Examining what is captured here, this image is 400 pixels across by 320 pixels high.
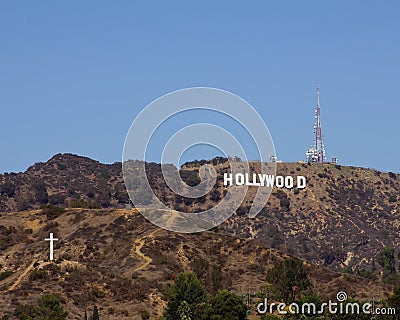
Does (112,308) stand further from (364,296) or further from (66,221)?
(66,221)

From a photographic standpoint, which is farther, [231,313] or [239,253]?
[239,253]

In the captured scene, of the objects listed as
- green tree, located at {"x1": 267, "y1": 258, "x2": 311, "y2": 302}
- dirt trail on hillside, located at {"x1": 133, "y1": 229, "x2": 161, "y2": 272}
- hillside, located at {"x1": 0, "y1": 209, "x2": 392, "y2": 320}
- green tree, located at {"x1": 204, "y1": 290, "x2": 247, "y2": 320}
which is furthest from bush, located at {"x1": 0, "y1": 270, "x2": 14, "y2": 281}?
green tree, located at {"x1": 204, "y1": 290, "x2": 247, "y2": 320}

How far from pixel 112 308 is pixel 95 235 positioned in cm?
4486

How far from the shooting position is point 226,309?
118625mm

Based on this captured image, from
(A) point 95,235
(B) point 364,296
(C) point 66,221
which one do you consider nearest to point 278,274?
(B) point 364,296

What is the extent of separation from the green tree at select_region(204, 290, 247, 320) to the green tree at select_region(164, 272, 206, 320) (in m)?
5.20

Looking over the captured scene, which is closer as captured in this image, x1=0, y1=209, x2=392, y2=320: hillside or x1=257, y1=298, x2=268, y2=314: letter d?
x1=257, y1=298, x2=268, y2=314: letter d

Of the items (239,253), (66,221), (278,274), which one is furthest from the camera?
(66,221)

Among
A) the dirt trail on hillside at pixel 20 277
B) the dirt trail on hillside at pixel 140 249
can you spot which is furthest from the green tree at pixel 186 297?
the dirt trail on hillside at pixel 140 249

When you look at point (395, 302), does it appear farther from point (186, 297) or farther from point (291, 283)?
point (186, 297)

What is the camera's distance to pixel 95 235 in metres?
181

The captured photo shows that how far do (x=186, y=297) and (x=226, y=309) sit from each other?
417 inches

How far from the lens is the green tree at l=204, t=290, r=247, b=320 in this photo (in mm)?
117938

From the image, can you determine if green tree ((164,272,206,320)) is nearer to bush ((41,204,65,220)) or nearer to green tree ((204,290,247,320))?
green tree ((204,290,247,320))
